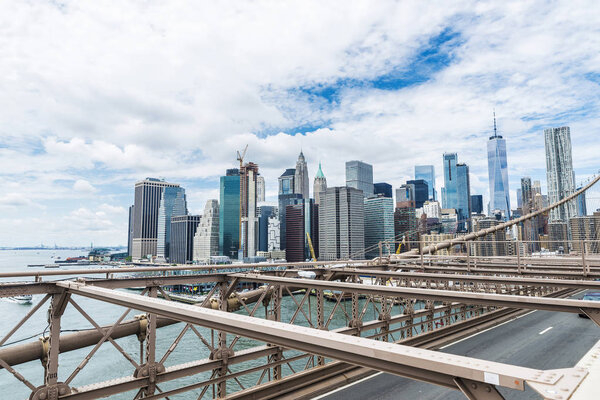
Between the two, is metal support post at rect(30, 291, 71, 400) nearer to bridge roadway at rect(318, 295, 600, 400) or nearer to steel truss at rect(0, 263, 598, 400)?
steel truss at rect(0, 263, 598, 400)

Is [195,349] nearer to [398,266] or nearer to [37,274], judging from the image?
[398,266]

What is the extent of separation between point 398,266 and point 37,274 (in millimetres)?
17149

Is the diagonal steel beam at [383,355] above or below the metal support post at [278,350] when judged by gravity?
above

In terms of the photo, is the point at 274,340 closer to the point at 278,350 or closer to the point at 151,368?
the point at 151,368

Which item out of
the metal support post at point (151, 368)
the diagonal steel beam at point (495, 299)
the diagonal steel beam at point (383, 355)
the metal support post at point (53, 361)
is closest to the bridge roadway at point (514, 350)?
the metal support post at point (151, 368)

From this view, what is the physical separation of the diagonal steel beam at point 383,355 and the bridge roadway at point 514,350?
9.19m

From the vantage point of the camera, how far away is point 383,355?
3092 millimetres

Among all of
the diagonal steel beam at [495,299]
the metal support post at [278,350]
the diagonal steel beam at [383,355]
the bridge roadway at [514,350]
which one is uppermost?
the diagonal steel beam at [383,355]

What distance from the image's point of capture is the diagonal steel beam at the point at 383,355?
2545 millimetres

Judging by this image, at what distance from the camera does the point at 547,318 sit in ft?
86.2

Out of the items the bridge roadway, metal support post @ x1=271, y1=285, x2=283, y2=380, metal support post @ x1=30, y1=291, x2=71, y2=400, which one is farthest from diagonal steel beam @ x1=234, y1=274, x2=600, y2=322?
metal support post @ x1=30, y1=291, x2=71, y2=400

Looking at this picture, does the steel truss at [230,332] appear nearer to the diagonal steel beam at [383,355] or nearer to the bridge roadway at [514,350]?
the diagonal steel beam at [383,355]

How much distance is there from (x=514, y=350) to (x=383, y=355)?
1785 centimetres

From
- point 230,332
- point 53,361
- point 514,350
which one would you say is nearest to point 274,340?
point 230,332
